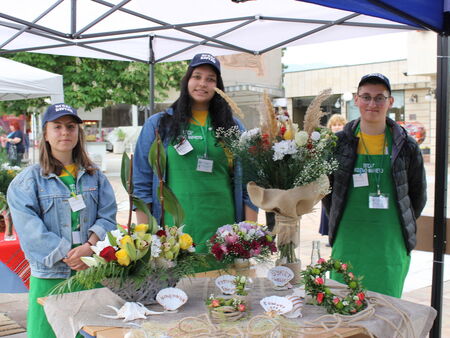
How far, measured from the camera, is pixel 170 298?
1.69 m

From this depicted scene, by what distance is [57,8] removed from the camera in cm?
378

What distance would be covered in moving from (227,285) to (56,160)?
3.61 feet

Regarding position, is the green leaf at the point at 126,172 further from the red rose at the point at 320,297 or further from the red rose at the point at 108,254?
the red rose at the point at 320,297

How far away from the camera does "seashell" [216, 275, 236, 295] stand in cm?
181

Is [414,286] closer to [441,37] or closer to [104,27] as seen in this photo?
[441,37]

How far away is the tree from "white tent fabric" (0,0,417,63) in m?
8.21

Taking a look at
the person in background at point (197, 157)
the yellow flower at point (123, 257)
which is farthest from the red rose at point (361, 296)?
the person in background at point (197, 157)

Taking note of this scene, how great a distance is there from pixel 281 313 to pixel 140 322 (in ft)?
1.44

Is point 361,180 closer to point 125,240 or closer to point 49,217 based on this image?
point 125,240

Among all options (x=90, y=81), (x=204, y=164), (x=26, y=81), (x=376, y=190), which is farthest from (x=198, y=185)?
(x=90, y=81)

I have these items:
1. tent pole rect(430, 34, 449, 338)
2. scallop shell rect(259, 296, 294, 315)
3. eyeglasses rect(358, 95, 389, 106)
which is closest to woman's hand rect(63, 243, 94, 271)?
scallop shell rect(259, 296, 294, 315)

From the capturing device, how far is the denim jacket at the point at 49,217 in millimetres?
2227

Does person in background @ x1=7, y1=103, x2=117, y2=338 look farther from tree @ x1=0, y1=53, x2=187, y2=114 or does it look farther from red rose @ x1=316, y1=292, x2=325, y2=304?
tree @ x1=0, y1=53, x2=187, y2=114

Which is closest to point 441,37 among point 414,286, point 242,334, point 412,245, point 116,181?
point 412,245
